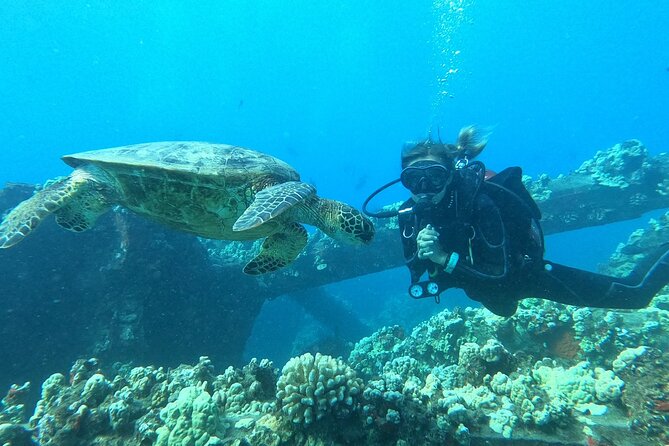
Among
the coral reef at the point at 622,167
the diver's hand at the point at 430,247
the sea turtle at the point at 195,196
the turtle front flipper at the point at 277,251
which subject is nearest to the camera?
the sea turtle at the point at 195,196

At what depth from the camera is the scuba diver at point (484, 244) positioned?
16.0ft

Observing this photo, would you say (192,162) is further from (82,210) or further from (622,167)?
(622,167)

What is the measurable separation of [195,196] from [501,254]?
4.50m

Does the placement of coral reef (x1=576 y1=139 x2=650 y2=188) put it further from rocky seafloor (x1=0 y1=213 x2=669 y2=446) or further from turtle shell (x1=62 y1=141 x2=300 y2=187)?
turtle shell (x1=62 y1=141 x2=300 y2=187)

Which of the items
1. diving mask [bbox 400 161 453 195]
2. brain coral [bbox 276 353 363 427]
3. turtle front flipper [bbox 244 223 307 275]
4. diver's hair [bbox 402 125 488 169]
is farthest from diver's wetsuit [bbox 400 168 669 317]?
brain coral [bbox 276 353 363 427]

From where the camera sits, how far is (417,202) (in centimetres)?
513

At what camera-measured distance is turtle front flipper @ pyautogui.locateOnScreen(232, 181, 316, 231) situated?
11.0ft

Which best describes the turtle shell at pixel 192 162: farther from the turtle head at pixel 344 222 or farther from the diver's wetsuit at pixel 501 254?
the diver's wetsuit at pixel 501 254

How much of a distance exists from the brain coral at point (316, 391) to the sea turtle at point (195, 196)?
1742mm

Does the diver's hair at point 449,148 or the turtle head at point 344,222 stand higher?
the diver's hair at point 449,148

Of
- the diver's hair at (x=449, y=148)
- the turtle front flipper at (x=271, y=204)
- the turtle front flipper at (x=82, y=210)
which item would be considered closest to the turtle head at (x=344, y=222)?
the turtle front flipper at (x=271, y=204)

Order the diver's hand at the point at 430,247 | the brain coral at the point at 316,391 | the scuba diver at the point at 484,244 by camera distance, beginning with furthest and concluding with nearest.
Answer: the scuba diver at the point at 484,244
the diver's hand at the point at 430,247
the brain coral at the point at 316,391

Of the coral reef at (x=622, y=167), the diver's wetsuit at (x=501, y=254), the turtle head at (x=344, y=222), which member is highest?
the coral reef at (x=622, y=167)

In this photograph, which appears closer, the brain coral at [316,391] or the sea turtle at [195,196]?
the brain coral at [316,391]
